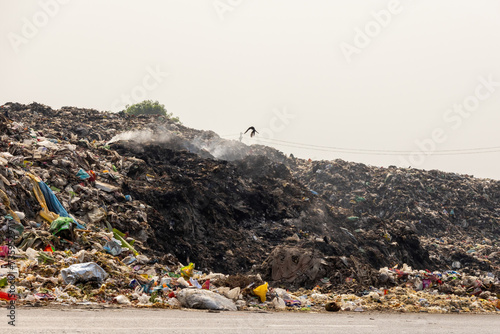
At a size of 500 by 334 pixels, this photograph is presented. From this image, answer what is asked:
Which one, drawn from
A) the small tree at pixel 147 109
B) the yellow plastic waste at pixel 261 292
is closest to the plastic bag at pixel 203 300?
the yellow plastic waste at pixel 261 292

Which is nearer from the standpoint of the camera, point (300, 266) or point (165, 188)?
point (300, 266)

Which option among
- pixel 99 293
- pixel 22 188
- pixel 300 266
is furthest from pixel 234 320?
pixel 22 188

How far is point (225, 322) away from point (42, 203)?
8.00 meters

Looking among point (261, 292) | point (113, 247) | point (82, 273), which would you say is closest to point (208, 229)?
point (113, 247)

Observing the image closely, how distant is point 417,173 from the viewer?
3553cm

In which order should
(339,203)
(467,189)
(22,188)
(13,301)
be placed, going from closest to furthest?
(13,301), (22,188), (339,203), (467,189)

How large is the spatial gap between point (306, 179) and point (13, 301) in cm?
2979

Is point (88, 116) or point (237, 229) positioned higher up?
point (88, 116)

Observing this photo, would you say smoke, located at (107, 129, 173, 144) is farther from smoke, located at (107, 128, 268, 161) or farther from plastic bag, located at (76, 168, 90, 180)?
plastic bag, located at (76, 168, 90, 180)

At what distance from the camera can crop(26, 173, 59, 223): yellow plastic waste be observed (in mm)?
11750

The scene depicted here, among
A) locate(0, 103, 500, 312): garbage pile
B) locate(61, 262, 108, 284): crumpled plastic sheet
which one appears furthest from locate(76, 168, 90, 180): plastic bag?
locate(61, 262, 108, 284): crumpled plastic sheet

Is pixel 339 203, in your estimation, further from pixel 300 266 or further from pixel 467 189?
pixel 300 266

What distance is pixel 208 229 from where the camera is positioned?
57.9 ft

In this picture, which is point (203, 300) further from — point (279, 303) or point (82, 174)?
point (82, 174)
